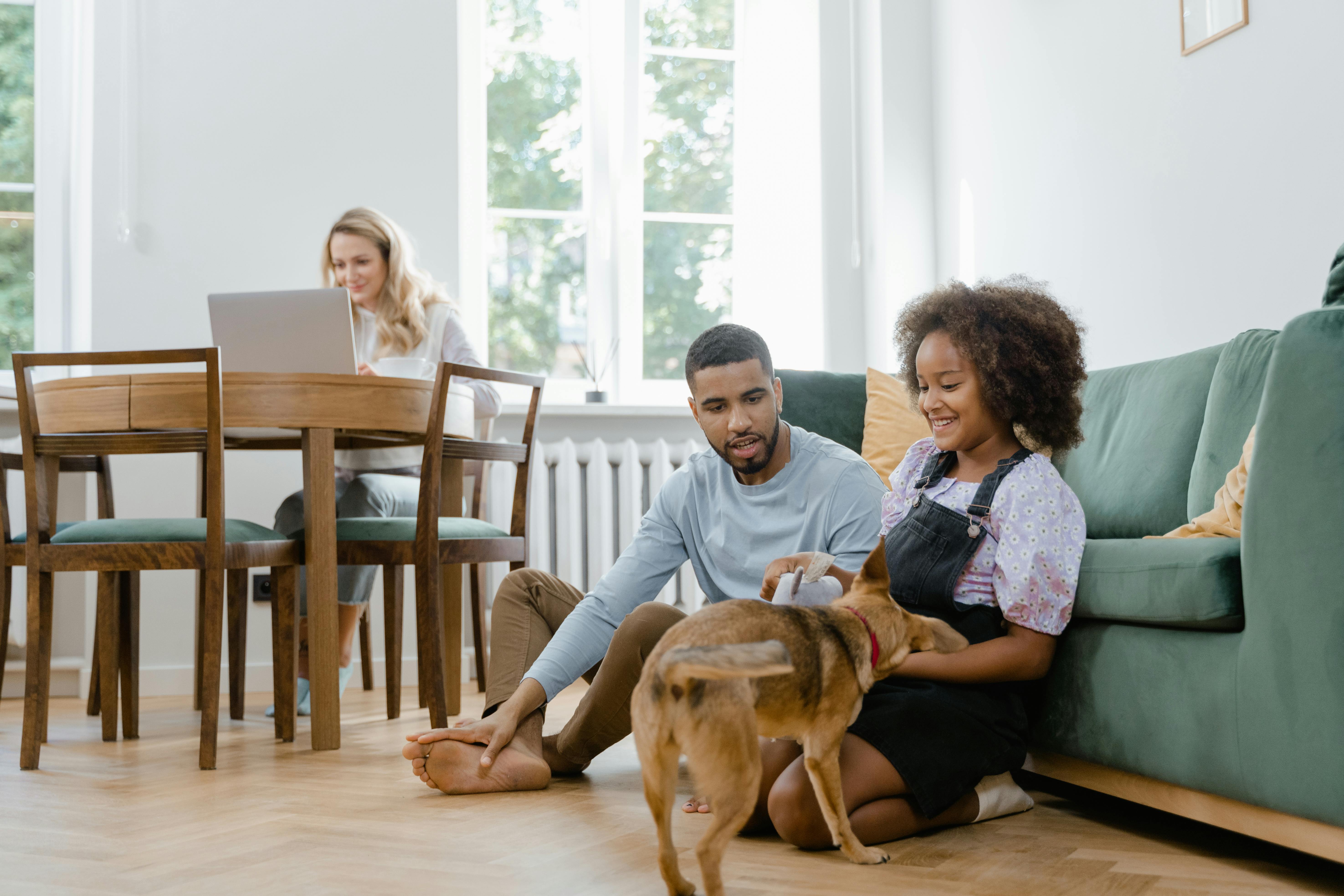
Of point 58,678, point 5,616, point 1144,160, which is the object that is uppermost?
point 1144,160

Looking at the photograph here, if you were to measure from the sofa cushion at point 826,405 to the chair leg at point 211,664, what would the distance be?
1.40 meters

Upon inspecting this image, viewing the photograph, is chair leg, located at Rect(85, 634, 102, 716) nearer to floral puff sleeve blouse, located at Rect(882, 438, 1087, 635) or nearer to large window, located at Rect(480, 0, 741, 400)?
large window, located at Rect(480, 0, 741, 400)

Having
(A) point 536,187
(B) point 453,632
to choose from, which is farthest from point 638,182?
(B) point 453,632

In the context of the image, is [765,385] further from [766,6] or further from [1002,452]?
[766,6]

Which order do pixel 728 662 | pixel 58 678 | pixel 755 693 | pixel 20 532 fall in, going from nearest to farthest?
pixel 728 662, pixel 755 693, pixel 20 532, pixel 58 678

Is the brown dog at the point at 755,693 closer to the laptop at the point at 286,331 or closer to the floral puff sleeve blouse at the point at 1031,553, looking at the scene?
the floral puff sleeve blouse at the point at 1031,553

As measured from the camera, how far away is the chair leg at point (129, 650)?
2633mm

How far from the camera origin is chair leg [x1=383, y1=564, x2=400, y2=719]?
2961 mm

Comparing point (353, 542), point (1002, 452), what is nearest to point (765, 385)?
point (1002, 452)

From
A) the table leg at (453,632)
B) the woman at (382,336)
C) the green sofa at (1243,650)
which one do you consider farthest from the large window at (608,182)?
the green sofa at (1243,650)

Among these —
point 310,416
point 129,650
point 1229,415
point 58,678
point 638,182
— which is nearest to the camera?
point 1229,415

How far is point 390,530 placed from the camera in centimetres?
264

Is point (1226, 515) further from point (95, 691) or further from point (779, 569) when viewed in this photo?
point (95, 691)

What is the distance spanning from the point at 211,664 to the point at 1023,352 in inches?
69.4
